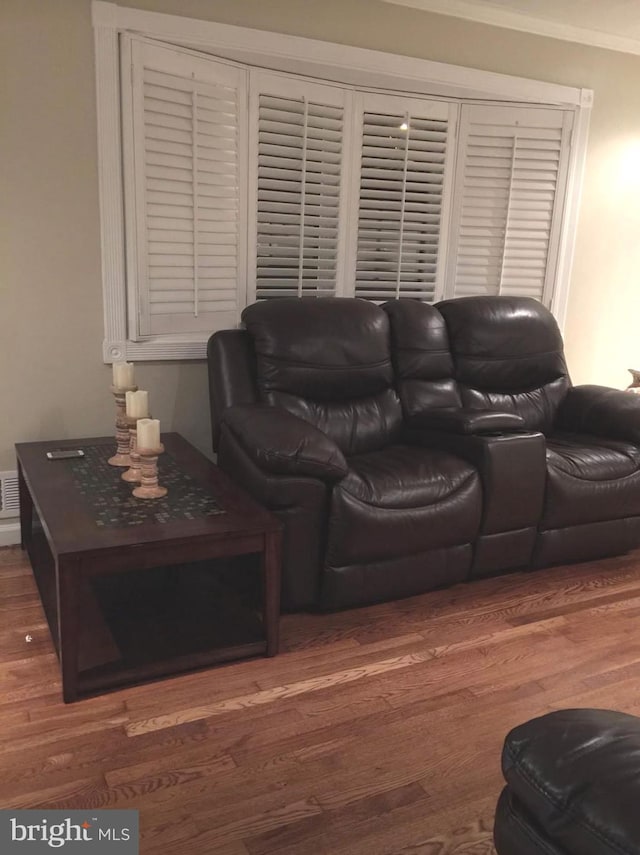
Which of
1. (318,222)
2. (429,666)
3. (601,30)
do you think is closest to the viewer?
(429,666)

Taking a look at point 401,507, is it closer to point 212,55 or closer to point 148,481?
point 148,481

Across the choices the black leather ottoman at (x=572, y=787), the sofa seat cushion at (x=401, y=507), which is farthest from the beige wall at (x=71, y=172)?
the black leather ottoman at (x=572, y=787)

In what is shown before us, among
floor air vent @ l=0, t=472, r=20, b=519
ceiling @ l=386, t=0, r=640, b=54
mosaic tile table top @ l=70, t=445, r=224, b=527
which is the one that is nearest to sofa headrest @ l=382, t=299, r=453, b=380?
mosaic tile table top @ l=70, t=445, r=224, b=527

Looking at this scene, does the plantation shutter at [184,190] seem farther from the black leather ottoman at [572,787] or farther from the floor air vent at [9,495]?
the black leather ottoman at [572,787]

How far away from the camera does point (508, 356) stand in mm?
3469

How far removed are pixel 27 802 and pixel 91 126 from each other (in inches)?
96.4

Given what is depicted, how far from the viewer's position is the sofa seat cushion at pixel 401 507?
244 centimetres

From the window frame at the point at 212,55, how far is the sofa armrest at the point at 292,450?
0.91 meters

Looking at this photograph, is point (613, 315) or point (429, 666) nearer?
point (429, 666)

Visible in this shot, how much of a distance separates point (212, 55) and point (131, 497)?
197 centimetres

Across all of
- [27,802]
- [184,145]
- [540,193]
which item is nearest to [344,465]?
[27,802]

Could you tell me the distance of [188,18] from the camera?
2.93m

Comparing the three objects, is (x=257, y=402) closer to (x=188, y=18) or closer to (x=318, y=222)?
(x=318, y=222)

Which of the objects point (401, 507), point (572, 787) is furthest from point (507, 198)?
point (572, 787)
